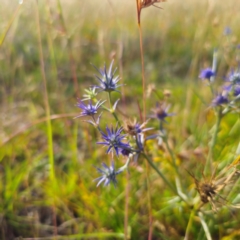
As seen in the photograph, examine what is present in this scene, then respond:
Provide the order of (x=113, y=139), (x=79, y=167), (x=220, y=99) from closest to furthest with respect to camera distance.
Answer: (x=113, y=139) < (x=220, y=99) < (x=79, y=167)

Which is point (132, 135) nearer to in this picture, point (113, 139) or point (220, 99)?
point (113, 139)

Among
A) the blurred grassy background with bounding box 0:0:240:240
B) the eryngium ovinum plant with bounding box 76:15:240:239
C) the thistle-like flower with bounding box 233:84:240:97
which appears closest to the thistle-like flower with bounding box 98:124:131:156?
the eryngium ovinum plant with bounding box 76:15:240:239

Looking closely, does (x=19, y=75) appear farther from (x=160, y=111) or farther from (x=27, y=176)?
(x=160, y=111)

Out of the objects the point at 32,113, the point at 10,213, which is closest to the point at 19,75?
the point at 32,113

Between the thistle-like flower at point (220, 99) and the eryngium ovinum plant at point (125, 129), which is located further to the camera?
the thistle-like flower at point (220, 99)

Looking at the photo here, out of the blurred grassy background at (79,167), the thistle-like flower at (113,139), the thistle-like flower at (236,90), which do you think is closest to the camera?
the thistle-like flower at (113,139)

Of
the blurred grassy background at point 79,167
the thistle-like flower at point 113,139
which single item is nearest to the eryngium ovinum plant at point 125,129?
the thistle-like flower at point 113,139

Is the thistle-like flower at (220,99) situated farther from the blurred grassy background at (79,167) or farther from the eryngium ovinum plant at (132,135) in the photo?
the blurred grassy background at (79,167)

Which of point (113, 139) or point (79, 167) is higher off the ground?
point (113, 139)

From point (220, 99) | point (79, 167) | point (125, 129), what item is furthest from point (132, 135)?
point (79, 167)

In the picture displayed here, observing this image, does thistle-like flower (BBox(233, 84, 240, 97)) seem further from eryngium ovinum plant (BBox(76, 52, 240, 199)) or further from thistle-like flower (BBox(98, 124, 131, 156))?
thistle-like flower (BBox(98, 124, 131, 156))

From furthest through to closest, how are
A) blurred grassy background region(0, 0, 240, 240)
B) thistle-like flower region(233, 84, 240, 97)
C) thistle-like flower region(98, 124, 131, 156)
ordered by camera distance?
1. blurred grassy background region(0, 0, 240, 240)
2. thistle-like flower region(233, 84, 240, 97)
3. thistle-like flower region(98, 124, 131, 156)
